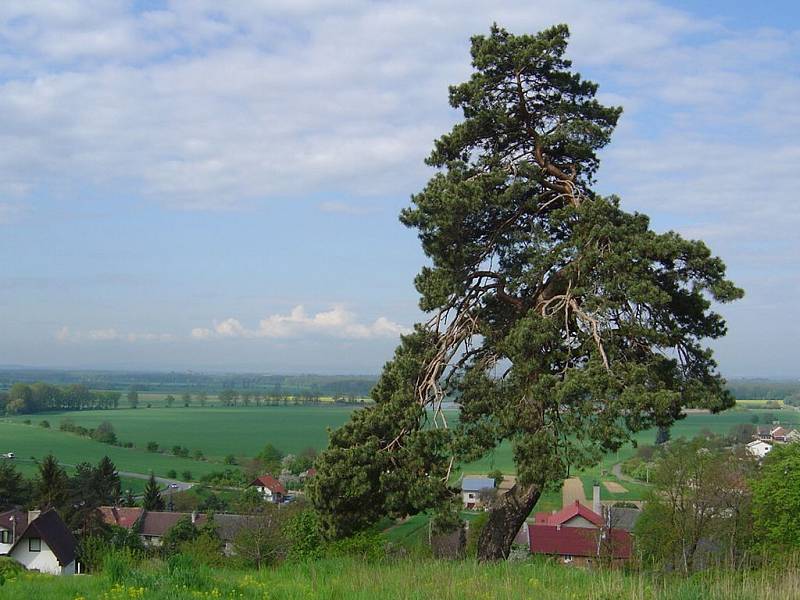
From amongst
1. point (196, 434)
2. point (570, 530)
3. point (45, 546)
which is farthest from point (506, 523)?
point (196, 434)

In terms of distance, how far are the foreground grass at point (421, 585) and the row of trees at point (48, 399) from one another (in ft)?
526

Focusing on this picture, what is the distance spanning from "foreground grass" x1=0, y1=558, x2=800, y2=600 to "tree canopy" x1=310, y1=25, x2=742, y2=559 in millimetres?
2238

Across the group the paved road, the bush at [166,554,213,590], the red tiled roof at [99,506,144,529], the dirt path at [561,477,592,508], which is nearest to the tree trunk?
the bush at [166,554,213,590]

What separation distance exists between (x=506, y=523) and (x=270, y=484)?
60.3 metres

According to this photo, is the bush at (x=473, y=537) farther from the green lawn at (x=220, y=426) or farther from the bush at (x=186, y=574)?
the green lawn at (x=220, y=426)

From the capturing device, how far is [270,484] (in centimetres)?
6988

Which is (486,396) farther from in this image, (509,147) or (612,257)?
(509,147)

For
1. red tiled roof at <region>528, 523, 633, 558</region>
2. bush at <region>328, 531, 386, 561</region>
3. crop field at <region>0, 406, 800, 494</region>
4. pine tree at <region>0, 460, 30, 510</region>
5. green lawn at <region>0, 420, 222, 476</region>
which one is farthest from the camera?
crop field at <region>0, 406, 800, 494</region>

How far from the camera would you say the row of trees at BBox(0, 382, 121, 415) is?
156 metres

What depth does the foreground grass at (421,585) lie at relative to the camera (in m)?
7.04

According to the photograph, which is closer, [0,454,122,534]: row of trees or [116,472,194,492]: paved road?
[0,454,122,534]: row of trees

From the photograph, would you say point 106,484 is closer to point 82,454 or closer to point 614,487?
point 82,454

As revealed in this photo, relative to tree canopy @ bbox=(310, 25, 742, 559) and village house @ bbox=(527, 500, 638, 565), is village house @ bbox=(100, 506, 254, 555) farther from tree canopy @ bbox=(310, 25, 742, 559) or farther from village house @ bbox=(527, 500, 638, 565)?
tree canopy @ bbox=(310, 25, 742, 559)

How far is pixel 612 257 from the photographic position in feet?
36.6
